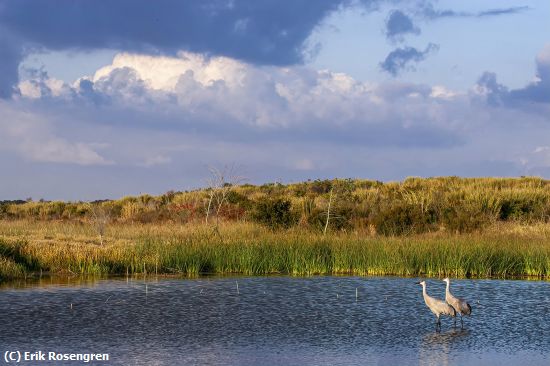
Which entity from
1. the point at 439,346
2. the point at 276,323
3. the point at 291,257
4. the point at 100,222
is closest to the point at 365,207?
the point at 291,257

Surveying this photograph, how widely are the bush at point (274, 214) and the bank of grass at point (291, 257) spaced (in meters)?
7.53

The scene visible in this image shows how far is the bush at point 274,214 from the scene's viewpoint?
31500 mm

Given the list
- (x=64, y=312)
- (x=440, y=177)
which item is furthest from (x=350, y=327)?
(x=440, y=177)

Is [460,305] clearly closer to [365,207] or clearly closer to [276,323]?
[276,323]

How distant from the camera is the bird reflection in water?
11.6m

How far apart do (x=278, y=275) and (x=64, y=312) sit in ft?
26.0

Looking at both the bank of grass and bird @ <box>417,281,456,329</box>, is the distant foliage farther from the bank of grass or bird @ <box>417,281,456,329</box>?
bird @ <box>417,281,456,329</box>

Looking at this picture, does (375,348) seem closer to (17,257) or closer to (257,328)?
(257,328)

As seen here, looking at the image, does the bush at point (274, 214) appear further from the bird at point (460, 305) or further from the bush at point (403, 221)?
the bird at point (460, 305)

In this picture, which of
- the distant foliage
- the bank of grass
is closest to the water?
the bank of grass

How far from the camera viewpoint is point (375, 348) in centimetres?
1235

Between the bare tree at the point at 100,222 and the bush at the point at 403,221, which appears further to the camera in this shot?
the bush at the point at 403,221

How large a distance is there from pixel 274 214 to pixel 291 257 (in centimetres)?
951

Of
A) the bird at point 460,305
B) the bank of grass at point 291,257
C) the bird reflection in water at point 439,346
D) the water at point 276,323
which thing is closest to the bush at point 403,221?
the bank of grass at point 291,257
